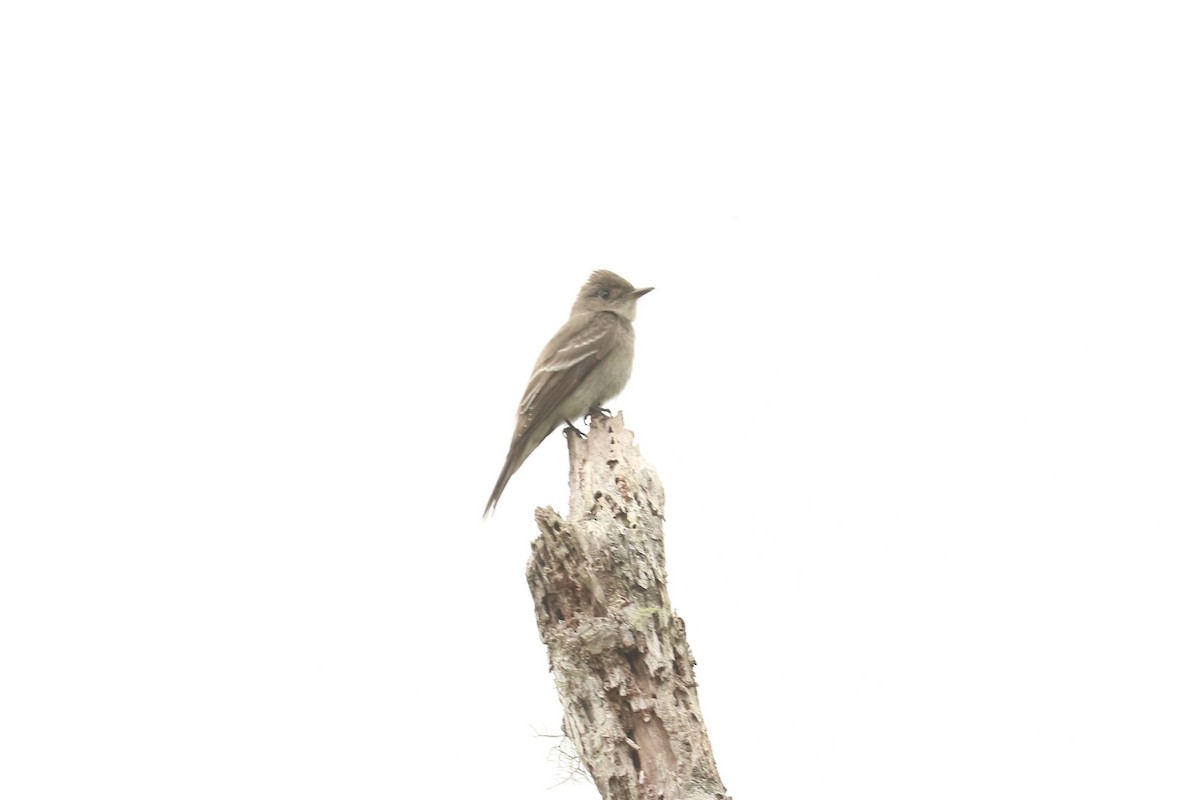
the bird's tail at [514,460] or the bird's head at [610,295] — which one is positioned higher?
the bird's head at [610,295]

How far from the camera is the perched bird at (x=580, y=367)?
10312 mm

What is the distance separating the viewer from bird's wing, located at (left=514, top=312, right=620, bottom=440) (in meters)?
10.3

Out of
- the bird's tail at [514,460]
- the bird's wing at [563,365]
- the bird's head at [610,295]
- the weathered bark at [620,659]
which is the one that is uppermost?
the bird's head at [610,295]

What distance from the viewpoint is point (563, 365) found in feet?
34.7

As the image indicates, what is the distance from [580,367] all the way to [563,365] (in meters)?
0.14

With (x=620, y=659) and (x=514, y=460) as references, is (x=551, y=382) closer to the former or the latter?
(x=514, y=460)

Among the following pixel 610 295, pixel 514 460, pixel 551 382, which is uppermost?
pixel 610 295

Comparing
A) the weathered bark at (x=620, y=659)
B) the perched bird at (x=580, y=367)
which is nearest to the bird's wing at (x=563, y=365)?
the perched bird at (x=580, y=367)

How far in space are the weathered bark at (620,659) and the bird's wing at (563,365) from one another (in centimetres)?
303

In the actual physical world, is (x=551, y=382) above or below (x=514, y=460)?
above

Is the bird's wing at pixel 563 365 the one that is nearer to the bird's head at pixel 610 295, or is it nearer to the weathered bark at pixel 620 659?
the bird's head at pixel 610 295

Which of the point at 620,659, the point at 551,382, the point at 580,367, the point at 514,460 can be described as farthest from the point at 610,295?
the point at 620,659

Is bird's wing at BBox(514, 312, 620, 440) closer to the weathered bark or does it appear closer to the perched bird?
the perched bird

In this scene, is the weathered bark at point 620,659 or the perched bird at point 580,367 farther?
the perched bird at point 580,367
